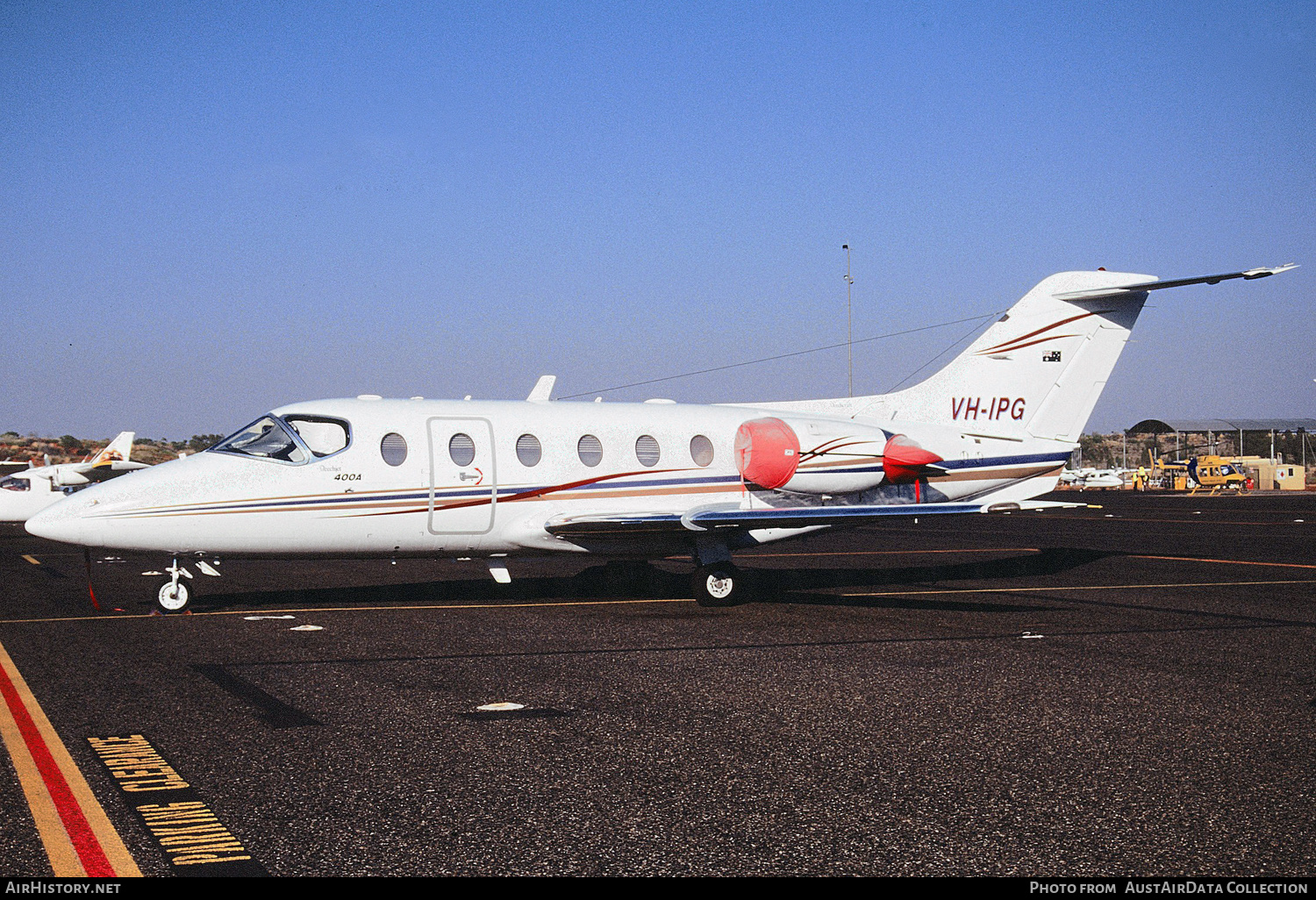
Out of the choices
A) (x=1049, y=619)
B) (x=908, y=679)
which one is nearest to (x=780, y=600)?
(x=1049, y=619)

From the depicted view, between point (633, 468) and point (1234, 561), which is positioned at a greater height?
point (633, 468)

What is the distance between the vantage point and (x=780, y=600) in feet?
52.2

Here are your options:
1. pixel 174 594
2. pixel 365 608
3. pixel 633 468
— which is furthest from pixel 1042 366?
pixel 174 594

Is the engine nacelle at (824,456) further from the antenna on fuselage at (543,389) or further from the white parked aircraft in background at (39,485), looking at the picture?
the white parked aircraft in background at (39,485)

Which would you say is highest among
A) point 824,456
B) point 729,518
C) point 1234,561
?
point 824,456

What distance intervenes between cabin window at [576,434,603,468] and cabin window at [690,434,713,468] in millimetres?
1443

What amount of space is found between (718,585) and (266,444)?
6.23m

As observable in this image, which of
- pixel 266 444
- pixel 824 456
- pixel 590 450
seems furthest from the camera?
pixel 824 456

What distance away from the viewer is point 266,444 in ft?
47.5

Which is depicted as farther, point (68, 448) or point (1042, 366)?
point (68, 448)

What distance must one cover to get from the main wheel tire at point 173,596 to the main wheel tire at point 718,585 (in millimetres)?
6517

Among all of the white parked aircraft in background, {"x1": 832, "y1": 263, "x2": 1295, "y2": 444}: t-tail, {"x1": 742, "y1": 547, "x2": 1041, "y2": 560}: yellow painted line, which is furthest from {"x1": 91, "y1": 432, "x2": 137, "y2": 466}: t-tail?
{"x1": 832, "y1": 263, "x2": 1295, "y2": 444}: t-tail

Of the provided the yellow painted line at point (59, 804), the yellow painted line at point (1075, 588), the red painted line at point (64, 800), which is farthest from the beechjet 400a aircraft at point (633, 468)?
the yellow painted line at point (59, 804)

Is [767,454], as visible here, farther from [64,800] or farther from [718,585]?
[64,800]
